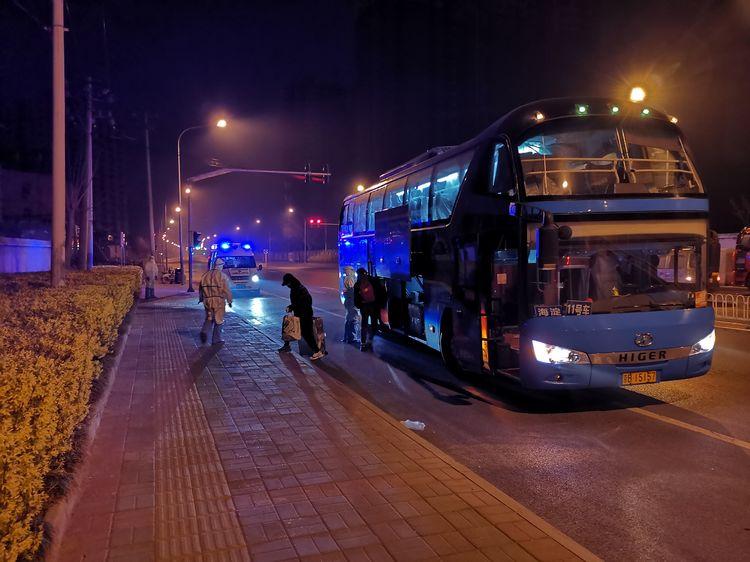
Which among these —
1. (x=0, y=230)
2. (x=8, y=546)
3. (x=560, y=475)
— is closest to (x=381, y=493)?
(x=560, y=475)

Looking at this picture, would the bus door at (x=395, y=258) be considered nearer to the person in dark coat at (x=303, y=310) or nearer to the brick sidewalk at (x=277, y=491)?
the person in dark coat at (x=303, y=310)

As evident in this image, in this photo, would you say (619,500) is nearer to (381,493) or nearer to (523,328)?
(381,493)

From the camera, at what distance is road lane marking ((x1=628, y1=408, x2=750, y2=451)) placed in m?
6.22

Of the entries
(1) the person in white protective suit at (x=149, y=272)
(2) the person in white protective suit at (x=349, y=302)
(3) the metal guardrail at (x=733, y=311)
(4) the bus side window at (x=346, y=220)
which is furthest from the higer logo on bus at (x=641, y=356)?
(1) the person in white protective suit at (x=149, y=272)

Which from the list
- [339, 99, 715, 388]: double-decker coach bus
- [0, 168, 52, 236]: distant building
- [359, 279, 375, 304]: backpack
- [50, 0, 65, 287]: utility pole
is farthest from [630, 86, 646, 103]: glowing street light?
[0, 168, 52, 236]: distant building

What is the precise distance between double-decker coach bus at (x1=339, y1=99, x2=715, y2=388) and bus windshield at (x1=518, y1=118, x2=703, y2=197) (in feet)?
0.05

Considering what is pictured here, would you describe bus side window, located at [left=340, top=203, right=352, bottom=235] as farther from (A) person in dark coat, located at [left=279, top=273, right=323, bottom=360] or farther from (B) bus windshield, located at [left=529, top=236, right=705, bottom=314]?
(B) bus windshield, located at [left=529, top=236, right=705, bottom=314]

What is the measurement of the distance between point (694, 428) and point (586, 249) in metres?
2.36

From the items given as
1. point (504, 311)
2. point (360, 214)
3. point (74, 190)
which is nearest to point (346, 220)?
point (360, 214)

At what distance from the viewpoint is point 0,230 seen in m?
31.2

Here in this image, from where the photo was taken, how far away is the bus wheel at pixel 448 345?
978cm

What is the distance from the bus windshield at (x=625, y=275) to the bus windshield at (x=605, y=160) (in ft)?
2.10

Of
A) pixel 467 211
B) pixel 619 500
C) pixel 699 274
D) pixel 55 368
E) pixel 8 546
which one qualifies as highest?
pixel 467 211

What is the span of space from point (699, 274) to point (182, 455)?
629 cm
